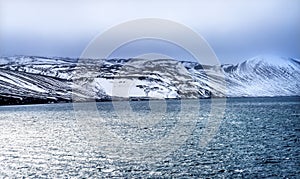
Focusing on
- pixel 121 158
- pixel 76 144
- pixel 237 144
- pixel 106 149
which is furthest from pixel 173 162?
pixel 76 144

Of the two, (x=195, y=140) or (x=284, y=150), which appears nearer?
(x=284, y=150)

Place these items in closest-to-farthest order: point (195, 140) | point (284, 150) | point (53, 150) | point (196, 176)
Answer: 1. point (196, 176)
2. point (284, 150)
3. point (53, 150)
4. point (195, 140)

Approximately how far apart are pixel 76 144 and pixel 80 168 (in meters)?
22.6

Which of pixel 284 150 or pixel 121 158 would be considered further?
pixel 284 150

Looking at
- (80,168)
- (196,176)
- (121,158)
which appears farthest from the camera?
(121,158)

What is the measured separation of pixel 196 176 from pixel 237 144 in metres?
25.9

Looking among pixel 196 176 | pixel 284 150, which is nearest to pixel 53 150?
pixel 196 176

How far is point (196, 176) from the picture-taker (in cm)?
3769

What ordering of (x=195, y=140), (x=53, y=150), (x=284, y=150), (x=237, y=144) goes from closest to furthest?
(x=284, y=150), (x=53, y=150), (x=237, y=144), (x=195, y=140)

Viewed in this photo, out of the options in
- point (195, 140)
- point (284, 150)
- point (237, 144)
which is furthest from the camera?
point (195, 140)

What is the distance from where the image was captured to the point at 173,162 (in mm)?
45469

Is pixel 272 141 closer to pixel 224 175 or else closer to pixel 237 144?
pixel 237 144

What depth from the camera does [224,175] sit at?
3800 centimetres

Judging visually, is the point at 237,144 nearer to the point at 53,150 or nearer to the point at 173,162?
the point at 173,162
